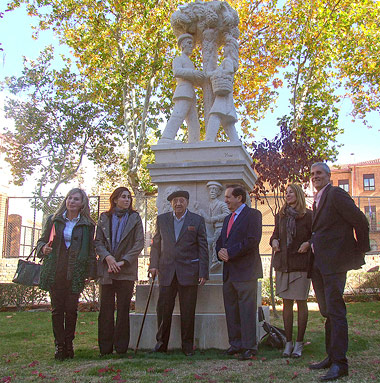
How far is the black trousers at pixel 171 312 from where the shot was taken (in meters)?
4.88

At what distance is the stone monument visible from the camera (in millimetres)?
5297

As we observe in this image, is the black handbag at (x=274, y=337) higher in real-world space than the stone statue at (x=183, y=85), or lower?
lower

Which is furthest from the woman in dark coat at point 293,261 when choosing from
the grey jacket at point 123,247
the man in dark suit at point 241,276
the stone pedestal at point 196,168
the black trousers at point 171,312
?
the grey jacket at point 123,247

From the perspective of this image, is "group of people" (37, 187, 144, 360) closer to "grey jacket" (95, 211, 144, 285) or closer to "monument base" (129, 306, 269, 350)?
"grey jacket" (95, 211, 144, 285)

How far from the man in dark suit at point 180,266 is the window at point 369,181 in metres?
40.1

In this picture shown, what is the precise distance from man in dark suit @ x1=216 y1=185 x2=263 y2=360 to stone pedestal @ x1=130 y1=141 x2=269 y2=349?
1.52 feet

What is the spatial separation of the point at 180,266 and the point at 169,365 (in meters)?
1.05

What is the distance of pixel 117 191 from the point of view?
523cm

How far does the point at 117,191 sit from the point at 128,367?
1.93 m

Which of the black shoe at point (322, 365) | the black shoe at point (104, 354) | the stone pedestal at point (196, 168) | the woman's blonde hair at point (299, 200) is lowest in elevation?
the black shoe at point (104, 354)

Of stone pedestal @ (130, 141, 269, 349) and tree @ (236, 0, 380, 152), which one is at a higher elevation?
tree @ (236, 0, 380, 152)

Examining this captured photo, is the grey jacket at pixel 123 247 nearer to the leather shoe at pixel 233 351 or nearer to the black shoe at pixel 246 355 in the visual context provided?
the leather shoe at pixel 233 351

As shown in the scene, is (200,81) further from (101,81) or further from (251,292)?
(101,81)

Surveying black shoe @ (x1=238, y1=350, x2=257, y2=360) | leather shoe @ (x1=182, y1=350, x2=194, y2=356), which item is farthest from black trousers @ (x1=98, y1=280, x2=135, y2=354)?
black shoe @ (x1=238, y1=350, x2=257, y2=360)
